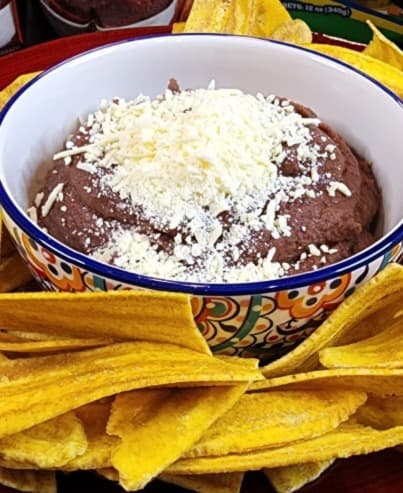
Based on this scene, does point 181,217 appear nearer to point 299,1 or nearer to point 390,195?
point 390,195

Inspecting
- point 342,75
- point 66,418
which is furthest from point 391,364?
point 342,75

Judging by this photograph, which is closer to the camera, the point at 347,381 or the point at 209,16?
the point at 347,381

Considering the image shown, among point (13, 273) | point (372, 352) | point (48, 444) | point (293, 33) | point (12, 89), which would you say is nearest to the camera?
point (48, 444)

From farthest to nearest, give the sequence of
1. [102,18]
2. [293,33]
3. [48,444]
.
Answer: [102,18] → [293,33] → [48,444]

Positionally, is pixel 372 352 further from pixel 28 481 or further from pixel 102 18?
pixel 102 18

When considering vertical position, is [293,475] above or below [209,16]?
below

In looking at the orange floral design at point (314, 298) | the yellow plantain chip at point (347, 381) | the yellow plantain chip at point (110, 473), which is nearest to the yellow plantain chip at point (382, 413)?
the yellow plantain chip at point (347, 381)

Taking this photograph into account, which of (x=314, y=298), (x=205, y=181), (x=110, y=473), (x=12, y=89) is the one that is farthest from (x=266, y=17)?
(x=110, y=473)

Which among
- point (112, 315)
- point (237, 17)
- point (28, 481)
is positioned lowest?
point (28, 481)

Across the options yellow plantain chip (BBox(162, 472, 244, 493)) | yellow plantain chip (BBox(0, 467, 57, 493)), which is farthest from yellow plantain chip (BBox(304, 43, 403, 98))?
yellow plantain chip (BBox(0, 467, 57, 493))
